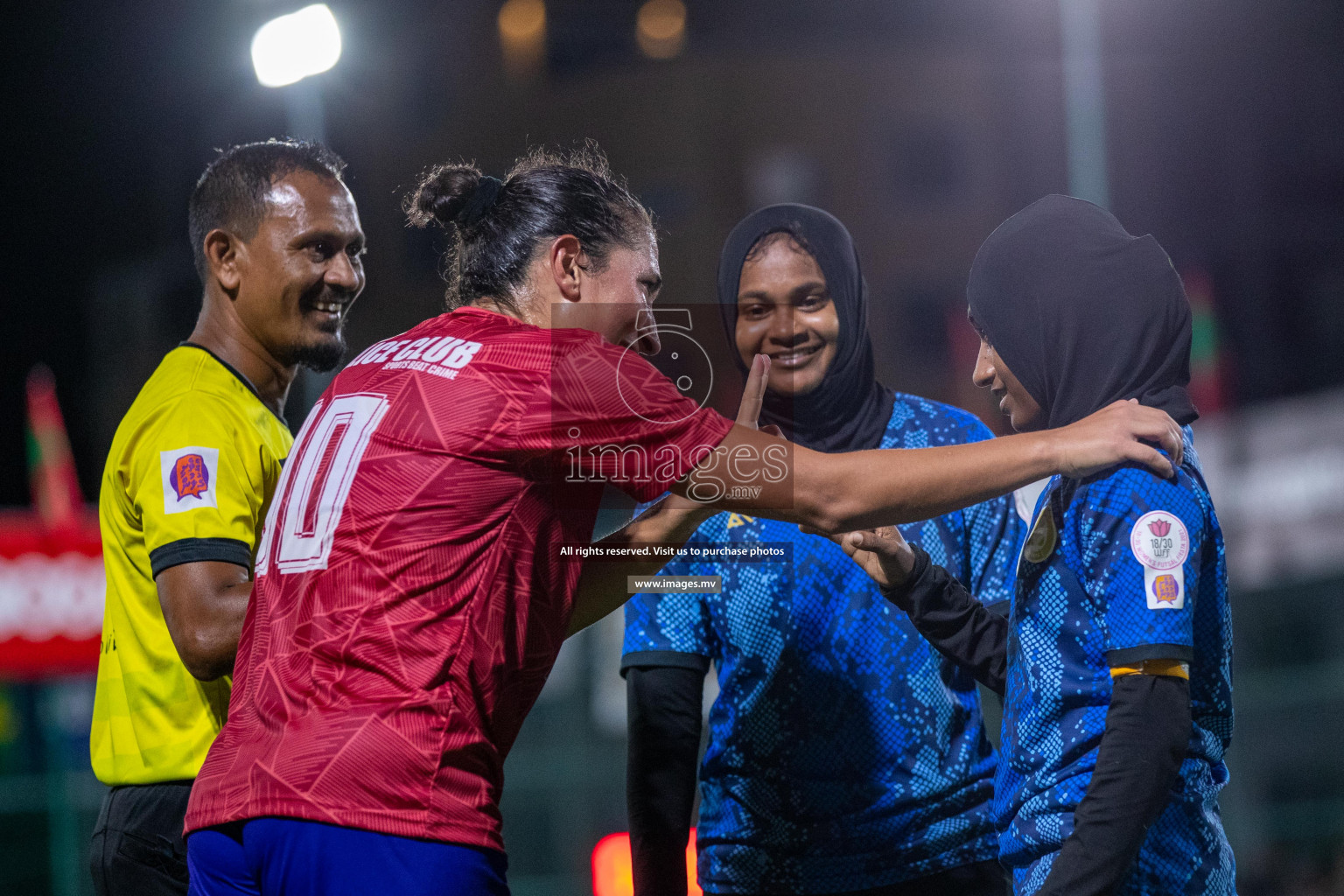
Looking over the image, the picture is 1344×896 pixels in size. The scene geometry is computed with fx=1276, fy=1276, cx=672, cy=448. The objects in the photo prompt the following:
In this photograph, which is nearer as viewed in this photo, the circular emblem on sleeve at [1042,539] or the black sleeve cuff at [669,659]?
the circular emblem on sleeve at [1042,539]

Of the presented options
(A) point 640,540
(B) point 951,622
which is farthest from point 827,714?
(A) point 640,540

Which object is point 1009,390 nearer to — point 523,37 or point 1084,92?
point 1084,92

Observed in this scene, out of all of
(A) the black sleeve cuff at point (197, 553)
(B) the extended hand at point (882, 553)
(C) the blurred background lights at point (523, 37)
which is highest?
(C) the blurred background lights at point (523, 37)

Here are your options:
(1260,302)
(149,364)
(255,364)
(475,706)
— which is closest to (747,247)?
(255,364)

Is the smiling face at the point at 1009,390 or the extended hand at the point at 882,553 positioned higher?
the smiling face at the point at 1009,390

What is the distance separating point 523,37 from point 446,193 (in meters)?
23.9

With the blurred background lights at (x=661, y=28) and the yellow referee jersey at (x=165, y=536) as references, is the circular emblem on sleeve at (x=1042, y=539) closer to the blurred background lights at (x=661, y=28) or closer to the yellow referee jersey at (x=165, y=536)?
the yellow referee jersey at (x=165, y=536)

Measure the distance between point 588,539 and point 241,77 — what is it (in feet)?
14.6

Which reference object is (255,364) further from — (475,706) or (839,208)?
(839,208)

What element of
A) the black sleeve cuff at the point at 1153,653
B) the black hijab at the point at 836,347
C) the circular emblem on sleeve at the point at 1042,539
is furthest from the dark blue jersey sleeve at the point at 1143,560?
the black hijab at the point at 836,347

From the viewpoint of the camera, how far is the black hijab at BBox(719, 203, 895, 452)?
9.31 feet

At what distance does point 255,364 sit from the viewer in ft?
9.52

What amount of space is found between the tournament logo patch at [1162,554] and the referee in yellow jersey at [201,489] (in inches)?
62.3

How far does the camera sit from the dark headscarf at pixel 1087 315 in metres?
2.06
